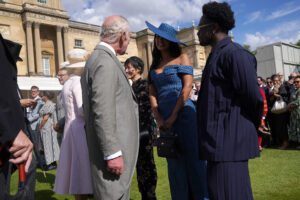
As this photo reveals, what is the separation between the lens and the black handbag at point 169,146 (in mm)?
2855

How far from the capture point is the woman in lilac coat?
3.27 m

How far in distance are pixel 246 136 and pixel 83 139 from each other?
218 cm

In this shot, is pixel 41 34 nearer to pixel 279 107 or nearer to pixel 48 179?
pixel 48 179

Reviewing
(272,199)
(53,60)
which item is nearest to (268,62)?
(53,60)

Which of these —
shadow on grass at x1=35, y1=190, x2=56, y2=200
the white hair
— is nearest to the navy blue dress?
the white hair

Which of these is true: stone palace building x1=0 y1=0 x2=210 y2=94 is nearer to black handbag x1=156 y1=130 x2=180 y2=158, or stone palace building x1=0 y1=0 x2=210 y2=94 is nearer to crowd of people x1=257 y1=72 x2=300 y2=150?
crowd of people x1=257 y1=72 x2=300 y2=150

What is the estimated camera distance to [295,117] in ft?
25.1

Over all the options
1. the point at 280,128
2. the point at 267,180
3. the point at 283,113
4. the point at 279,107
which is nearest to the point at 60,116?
the point at 267,180

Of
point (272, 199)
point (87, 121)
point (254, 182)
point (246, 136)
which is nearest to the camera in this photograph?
point (246, 136)

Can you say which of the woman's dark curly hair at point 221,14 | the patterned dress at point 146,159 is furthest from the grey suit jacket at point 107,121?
the patterned dress at point 146,159

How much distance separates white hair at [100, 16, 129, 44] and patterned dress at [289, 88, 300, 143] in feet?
22.6

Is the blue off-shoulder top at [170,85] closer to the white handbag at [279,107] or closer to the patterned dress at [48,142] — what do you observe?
the patterned dress at [48,142]

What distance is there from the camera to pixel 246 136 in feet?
6.77

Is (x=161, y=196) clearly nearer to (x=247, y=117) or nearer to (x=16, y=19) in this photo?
(x=247, y=117)
